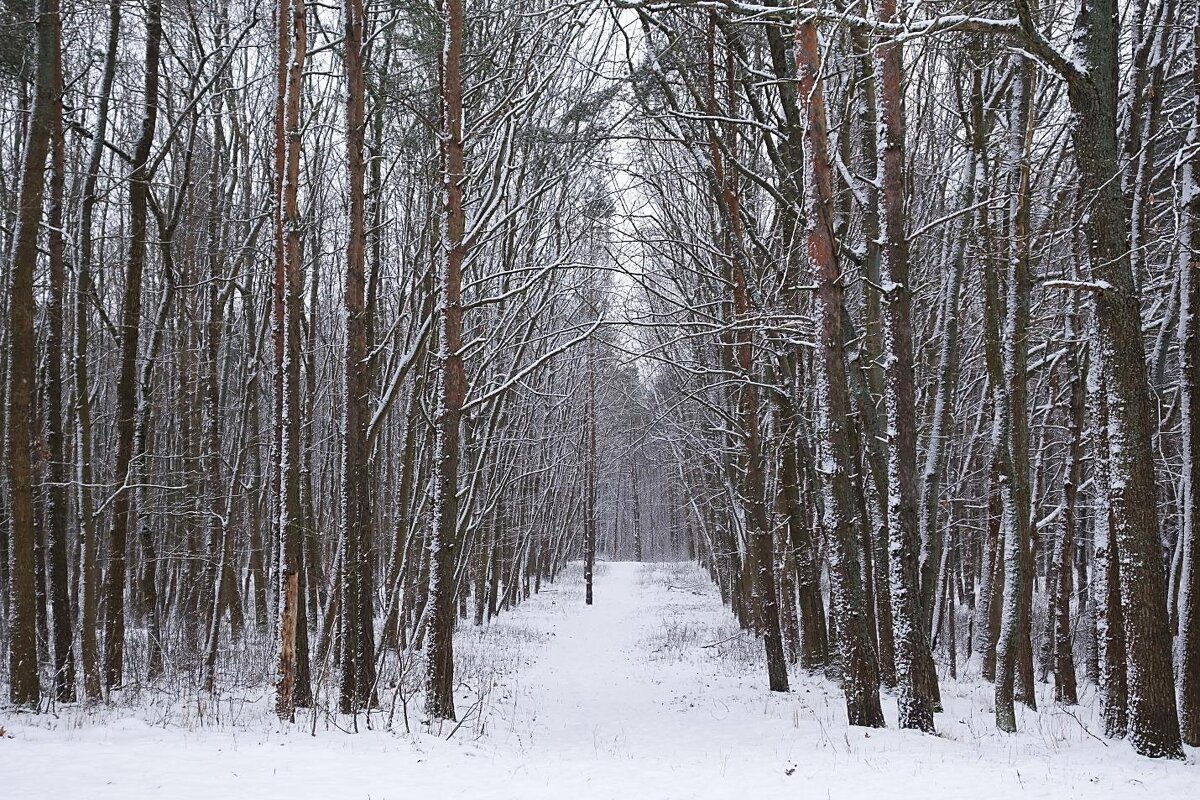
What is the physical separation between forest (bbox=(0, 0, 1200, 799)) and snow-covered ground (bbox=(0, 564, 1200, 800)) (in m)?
0.10

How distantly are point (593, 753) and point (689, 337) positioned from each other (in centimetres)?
434

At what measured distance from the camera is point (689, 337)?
333 inches

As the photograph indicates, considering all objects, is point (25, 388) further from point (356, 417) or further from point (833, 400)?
point (833, 400)

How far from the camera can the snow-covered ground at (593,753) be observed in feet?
17.0

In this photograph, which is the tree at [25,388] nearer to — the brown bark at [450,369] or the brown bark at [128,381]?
the brown bark at [128,381]

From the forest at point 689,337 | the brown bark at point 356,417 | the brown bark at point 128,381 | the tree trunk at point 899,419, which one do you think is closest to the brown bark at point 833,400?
the forest at point 689,337

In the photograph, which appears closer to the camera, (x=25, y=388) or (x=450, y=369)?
(x=25, y=388)

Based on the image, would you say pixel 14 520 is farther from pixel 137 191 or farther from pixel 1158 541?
pixel 1158 541

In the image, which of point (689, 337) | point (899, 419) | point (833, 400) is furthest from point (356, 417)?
point (899, 419)

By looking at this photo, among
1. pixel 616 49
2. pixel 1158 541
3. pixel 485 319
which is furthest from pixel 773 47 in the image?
pixel 1158 541

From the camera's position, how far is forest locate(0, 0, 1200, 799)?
7188mm

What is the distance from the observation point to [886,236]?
8219mm

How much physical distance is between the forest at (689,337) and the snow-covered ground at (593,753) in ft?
0.34

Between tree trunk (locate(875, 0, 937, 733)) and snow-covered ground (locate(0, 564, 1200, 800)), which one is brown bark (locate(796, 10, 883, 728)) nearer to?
tree trunk (locate(875, 0, 937, 733))
